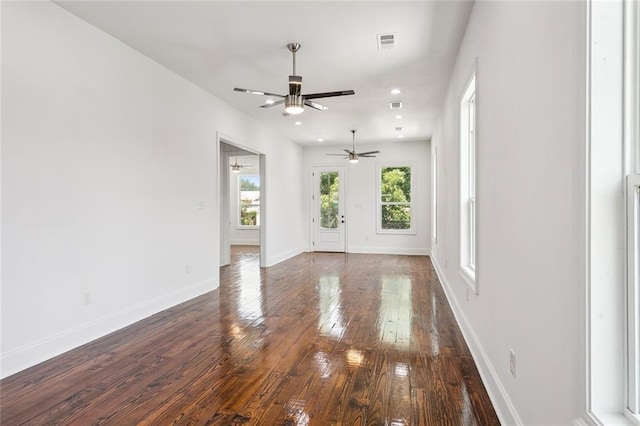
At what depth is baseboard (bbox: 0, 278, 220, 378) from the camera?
2.59m

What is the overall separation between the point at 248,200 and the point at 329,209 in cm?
328

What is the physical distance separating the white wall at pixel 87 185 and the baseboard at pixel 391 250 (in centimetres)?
512

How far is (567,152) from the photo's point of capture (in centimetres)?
119

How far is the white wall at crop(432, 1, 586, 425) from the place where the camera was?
1.16m

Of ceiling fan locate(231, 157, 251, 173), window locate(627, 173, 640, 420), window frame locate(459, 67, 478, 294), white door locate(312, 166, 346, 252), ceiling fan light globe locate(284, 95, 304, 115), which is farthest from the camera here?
ceiling fan locate(231, 157, 251, 173)

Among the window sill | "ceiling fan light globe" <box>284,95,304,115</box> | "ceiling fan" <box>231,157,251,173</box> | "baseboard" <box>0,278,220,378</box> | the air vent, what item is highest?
the air vent

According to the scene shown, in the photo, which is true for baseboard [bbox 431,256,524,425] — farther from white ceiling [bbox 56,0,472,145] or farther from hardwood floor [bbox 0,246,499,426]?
white ceiling [bbox 56,0,472,145]

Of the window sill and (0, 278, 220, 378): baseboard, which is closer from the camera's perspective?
(0, 278, 220, 378): baseboard

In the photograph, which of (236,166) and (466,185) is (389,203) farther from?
(466,185)

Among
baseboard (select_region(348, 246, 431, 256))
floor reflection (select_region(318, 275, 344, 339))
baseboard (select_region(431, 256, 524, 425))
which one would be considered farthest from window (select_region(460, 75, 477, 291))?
baseboard (select_region(348, 246, 431, 256))

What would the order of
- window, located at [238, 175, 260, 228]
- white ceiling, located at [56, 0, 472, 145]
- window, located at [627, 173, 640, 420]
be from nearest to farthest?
window, located at [627, 173, 640, 420], white ceiling, located at [56, 0, 472, 145], window, located at [238, 175, 260, 228]

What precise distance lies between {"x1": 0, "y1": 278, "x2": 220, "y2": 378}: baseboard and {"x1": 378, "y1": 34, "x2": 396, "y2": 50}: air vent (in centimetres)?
369

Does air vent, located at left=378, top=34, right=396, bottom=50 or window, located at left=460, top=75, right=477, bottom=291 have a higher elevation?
air vent, located at left=378, top=34, right=396, bottom=50

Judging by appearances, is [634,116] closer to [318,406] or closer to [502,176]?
[502,176]
